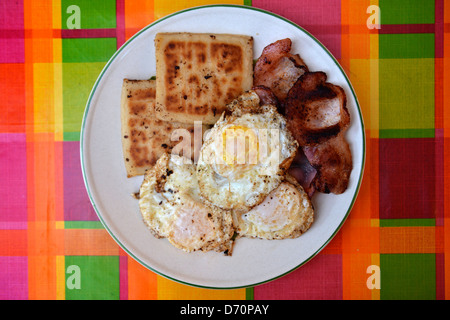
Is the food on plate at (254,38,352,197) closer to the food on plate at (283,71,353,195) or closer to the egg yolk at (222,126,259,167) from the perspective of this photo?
the food on plate at (283,71,353,195)

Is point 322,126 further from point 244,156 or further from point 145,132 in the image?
point 145,132

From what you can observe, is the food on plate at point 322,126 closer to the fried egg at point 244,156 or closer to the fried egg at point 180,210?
the fried egg at point 244,156

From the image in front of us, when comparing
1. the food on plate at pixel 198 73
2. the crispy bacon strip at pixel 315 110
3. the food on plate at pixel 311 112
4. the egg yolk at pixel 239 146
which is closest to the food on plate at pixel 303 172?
the food on plate at pixel 311 112

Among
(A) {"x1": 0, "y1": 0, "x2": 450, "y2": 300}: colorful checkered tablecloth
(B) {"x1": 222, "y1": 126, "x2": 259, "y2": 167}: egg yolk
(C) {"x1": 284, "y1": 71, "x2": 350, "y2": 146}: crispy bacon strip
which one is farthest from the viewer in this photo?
(A) {"x1": 0, "y1": 0, "x2": 450, "y2": 300}: colorful checkered tablecloth

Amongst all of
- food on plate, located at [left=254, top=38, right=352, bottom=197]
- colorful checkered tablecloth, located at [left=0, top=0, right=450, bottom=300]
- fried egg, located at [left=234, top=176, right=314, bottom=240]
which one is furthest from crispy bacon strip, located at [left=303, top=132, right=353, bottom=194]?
colorful checkered tablecloth, located at [left=0, top=0, right=450, bottom=300]

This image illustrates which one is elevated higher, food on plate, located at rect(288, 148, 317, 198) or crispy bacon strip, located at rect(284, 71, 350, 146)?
crispy bacon strip, located at rect(284, 71, 350, 146)
